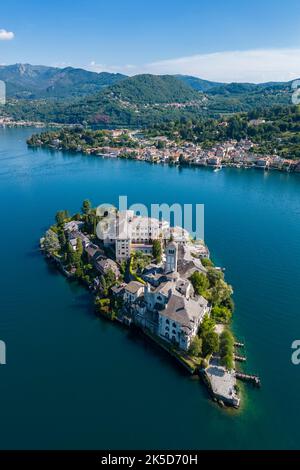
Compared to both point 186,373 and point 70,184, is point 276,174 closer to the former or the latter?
point 70,184

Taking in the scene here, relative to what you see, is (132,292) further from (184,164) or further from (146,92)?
(146,92)

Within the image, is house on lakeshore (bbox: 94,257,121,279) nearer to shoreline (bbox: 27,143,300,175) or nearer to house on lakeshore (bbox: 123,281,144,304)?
house on lakeshore (bbox: 123,281,144,304)

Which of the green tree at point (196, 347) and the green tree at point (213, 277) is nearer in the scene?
the green tree at point (196, 347)

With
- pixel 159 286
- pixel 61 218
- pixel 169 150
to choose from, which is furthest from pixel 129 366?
pixel 169 150

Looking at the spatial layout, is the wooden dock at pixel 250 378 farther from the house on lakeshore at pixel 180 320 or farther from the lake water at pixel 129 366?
the house on lakeshore at pixel 180 320

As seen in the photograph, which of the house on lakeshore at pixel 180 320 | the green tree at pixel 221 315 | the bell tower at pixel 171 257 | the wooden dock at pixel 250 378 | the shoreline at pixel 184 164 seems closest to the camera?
the wooden dock at pixel 250 378

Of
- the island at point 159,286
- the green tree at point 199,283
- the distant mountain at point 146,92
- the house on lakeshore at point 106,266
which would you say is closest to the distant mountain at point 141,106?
the distant mountain at point 146,92
